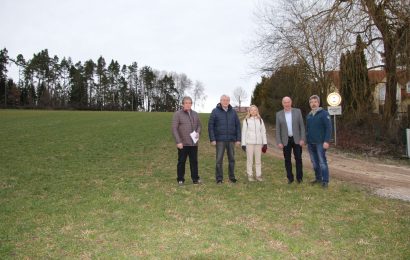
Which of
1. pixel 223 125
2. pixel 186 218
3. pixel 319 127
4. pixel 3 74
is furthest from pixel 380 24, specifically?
pixel 3 74

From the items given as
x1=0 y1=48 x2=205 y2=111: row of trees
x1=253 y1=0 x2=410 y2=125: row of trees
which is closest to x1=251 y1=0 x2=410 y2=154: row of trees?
x1=253 y1=0 x2=410 y2=125: row of trees

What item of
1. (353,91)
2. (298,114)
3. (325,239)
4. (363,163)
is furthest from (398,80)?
(325,239)

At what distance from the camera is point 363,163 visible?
14.5 metres

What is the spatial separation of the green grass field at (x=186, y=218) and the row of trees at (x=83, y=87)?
234 feet

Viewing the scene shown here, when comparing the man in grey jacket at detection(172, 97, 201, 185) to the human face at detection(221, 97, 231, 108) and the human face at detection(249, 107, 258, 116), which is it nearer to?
the human face at detection(221, 97, 231, 108)

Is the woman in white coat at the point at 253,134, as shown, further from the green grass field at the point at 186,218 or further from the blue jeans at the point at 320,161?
the blue jeans at the point at 320,161

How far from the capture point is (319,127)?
8516 mm

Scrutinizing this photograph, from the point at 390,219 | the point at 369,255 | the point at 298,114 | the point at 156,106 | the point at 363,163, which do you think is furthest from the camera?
the point at 156,106

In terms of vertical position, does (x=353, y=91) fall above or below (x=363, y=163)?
above

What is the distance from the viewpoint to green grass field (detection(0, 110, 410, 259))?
495 cm

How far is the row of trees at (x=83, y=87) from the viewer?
77.7m

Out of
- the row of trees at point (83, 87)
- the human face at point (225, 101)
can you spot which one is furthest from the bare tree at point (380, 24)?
the row of trees at point (83, 87)

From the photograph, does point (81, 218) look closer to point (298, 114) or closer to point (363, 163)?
point (298, 114)

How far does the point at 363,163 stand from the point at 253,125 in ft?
24.3
